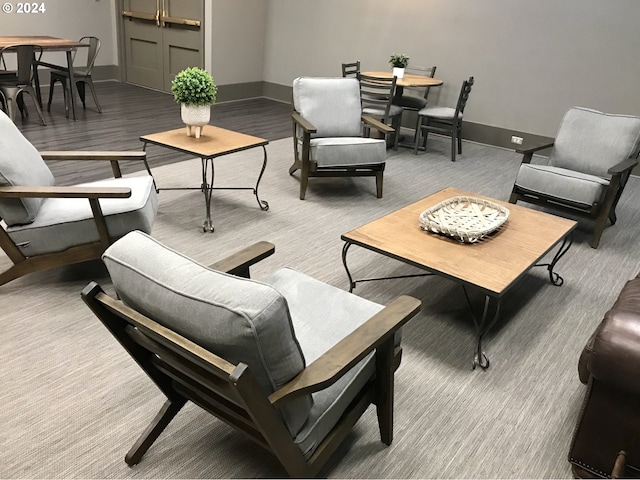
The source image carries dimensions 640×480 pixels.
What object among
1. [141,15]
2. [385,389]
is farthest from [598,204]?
[141,15]

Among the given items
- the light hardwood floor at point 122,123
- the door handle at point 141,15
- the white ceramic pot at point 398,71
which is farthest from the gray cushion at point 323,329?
the door handle at point 141,15

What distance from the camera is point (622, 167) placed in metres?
3.50

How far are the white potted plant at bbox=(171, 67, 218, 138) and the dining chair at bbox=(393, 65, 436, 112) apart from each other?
9.05ft

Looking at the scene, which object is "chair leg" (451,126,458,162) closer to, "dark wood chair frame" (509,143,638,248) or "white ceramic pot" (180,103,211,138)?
"dark wood chair frame" (509,143,638,248)

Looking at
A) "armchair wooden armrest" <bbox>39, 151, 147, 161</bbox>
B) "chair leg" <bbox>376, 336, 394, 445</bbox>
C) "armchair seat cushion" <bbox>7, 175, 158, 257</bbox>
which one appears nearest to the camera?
"chair leg" <bbox>376, 336, 394, 445</bbox>

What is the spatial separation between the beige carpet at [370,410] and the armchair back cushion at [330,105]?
0.93m

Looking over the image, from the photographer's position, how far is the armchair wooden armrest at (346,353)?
1279 millimetres

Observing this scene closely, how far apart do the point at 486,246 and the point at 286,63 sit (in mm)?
5612

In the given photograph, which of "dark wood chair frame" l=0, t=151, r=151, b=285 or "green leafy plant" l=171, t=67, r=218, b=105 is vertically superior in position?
"green leafy plant" l=171, t=67, r=218, b=105

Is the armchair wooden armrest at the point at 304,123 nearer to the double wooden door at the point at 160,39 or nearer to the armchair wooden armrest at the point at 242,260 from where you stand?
the armchair wooden armrest at the point at 242,260

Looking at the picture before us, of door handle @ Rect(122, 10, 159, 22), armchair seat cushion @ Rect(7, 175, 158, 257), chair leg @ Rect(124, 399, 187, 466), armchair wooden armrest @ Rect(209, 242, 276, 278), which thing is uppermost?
door handle @ Rect(122, 10, 159, 22)

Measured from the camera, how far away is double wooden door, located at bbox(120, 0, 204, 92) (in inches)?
269

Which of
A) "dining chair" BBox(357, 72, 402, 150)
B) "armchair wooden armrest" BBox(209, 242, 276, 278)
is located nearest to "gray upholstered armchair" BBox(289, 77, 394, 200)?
"dining chair" BBox(357, 72, 402, 150)

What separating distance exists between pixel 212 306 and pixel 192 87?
2539 millimetres
